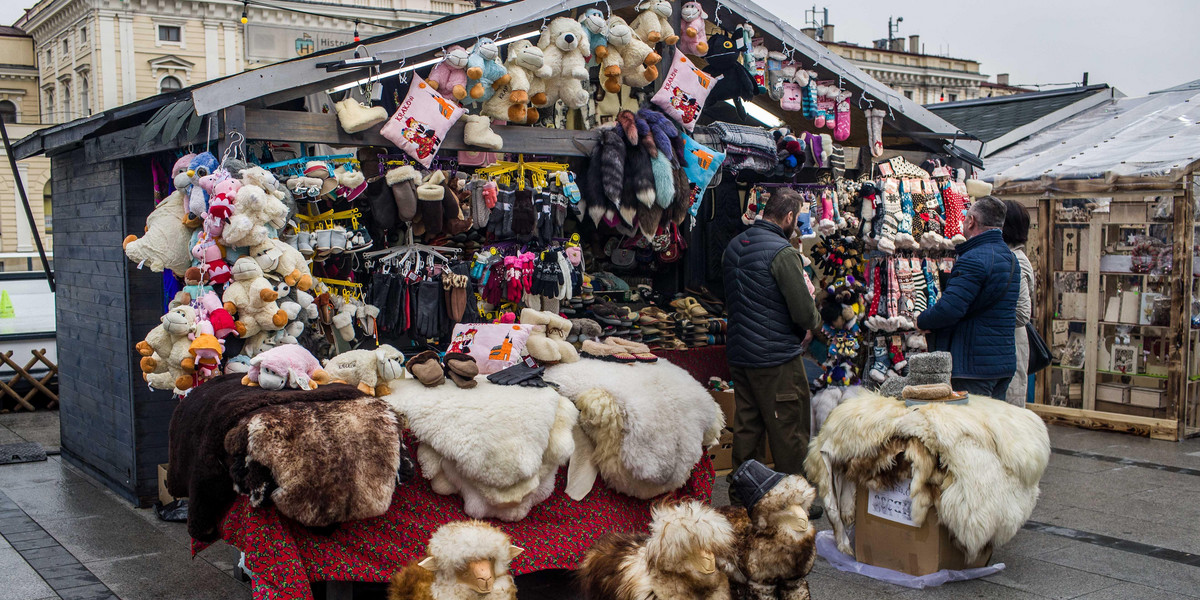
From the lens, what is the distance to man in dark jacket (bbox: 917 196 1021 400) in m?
5.50

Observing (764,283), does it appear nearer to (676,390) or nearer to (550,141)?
(676,390)

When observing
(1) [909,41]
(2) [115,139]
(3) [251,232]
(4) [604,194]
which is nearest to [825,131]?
(4) [604,194]

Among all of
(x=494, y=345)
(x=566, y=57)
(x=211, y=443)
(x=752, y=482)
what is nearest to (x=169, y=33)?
(x=566, y=57)

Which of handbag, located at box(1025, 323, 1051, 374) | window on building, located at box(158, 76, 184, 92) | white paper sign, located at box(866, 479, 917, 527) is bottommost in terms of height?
white paper sign, located at box(866, 479, 917, 527)

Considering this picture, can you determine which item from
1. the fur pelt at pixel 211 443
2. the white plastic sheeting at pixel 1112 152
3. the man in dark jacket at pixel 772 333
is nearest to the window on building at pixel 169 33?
the white plastic sheeting at pixel 1112 152

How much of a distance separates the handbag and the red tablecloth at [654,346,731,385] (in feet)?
6.74

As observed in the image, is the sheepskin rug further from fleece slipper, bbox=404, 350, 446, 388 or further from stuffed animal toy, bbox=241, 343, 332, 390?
stuffed animal toy, bbox=241, 343, 332, 390

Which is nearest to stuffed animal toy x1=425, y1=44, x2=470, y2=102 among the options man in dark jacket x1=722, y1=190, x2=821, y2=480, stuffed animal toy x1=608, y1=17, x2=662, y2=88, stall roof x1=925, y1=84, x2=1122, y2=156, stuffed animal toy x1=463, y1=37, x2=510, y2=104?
stuffed animal toy x1=463, y1=37, x2=510, y2=104

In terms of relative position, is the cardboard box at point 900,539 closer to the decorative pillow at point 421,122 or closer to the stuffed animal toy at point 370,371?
the stuffed animal toy at point 370,371

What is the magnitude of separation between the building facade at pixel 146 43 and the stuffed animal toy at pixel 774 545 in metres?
39.4

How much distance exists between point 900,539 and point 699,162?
2.93 meters

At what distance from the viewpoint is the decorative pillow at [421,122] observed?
5406 mm

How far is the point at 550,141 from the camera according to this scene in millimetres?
6102

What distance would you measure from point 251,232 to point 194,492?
1433mm
